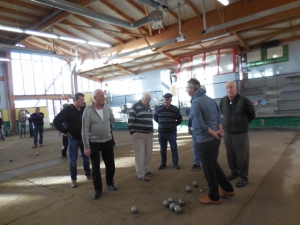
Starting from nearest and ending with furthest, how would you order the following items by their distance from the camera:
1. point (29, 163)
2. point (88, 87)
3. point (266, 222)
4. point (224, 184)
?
point (266, 222) < point (224, 184) < point (29, 163) < point (88, 87)

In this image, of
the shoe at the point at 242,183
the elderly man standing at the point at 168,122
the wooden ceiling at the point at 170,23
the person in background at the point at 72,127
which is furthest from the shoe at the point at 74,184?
the wooden ceiling at the point at 170,23

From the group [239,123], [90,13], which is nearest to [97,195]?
[239,123]

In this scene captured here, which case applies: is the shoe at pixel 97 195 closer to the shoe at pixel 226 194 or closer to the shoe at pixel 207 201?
the shoe at pixel 207 201

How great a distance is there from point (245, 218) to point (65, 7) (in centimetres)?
704

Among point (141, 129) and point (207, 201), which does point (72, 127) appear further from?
point (207, 201)

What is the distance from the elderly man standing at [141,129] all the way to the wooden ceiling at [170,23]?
432 cm

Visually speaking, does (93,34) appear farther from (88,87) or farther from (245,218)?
(245,218)

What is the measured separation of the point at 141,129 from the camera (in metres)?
3.84

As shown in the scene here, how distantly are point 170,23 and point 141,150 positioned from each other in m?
9.51

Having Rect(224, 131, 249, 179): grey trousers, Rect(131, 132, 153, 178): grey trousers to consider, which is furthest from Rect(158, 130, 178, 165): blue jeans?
Rect(224, 131, 249, 179): grey trousers

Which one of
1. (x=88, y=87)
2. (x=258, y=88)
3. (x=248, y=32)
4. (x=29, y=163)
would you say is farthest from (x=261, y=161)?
(x=88, y=87)

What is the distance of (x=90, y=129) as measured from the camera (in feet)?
10.8

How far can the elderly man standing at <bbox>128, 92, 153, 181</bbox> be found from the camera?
151 inches

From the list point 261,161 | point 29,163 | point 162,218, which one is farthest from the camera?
point 29,163
